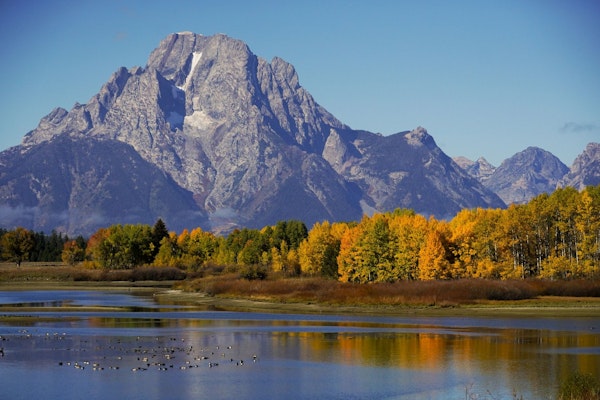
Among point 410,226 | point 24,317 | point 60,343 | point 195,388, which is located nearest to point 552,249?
point 410,226

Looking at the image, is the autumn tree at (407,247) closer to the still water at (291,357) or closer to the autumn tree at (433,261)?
the autumn tree at (433,261)

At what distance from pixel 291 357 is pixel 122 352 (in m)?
12.3

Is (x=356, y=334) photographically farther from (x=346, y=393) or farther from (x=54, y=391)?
(x=54, y=391)

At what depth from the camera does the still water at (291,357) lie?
1976 inches

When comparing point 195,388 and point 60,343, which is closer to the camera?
point 195,388

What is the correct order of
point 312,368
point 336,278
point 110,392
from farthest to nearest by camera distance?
point 336,278, point 312,368, point 110,392

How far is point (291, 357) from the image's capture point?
209 feet

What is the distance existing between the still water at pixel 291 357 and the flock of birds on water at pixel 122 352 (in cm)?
8

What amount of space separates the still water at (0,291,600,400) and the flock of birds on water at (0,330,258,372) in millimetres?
78

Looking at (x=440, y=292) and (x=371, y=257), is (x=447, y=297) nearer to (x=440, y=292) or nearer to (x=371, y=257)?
(x=440, y=292)

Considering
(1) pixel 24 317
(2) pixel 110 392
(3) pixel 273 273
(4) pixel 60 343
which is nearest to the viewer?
(2) pixel 110 392

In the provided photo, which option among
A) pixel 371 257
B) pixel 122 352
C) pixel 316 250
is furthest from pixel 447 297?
pixel 316 250

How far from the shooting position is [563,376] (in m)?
54.0

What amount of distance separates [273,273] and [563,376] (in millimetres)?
136697
